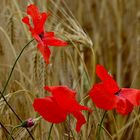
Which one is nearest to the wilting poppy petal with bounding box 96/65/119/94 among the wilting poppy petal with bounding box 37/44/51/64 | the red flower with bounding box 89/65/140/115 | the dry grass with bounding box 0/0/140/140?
the red flower with bounding box 89/65/140/115

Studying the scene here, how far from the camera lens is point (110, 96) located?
0.72 m

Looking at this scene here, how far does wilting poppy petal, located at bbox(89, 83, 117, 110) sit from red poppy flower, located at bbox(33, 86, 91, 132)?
0.02 meters

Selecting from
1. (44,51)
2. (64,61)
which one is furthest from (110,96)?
(64,61)

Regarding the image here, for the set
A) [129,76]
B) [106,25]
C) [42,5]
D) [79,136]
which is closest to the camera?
[79,136]

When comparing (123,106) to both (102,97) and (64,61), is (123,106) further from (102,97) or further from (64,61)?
(64,61)

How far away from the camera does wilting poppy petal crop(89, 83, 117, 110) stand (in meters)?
0.69

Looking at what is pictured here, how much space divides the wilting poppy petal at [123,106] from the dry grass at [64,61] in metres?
0.25

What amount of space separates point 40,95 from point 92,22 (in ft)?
3.73

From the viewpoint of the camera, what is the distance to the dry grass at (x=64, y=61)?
1.13 meters

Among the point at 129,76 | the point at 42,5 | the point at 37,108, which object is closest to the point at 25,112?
the point at 42,5

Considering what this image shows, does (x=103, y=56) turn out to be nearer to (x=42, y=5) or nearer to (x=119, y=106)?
(x=42, y=5)

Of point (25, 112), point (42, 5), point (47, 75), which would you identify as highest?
point (42, 5)

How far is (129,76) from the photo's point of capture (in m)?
2.23

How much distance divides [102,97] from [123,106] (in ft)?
0.17
